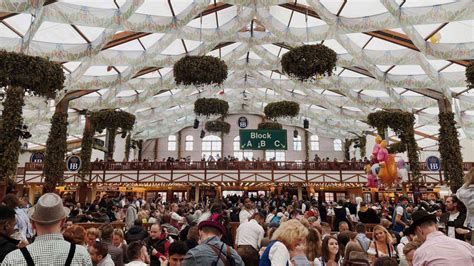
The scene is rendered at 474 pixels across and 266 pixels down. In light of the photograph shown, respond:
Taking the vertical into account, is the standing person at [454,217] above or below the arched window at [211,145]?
below

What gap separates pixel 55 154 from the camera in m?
14.7

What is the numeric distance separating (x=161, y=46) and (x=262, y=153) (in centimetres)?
1761

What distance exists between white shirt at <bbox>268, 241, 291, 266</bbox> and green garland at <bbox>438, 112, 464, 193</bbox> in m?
13.7

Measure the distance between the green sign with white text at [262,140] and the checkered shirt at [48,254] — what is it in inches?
630

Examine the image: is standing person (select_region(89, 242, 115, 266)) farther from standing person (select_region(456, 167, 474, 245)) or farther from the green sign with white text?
the green sign with white text

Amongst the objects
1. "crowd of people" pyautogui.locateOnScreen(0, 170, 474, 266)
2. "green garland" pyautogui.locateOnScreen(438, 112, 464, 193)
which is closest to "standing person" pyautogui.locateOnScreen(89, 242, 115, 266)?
"crowd of people" pyautogui.locateOnScreen(0, 170, 474, 266)

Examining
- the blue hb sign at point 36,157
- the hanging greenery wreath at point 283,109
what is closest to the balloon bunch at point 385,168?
the hanging greenery wreath at point 283,109

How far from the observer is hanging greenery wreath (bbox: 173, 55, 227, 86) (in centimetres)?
1005

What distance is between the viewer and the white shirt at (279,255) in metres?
2.87

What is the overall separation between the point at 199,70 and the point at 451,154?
429 inches

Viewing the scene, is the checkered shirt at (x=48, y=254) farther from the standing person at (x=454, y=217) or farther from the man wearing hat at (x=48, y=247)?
the standing person at (x=454, y=217)

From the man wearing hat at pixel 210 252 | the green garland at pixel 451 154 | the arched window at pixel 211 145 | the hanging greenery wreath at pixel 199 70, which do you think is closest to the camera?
the man wearing hat at pixel 210 252

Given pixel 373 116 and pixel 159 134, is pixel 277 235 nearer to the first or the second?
pixel 373 116

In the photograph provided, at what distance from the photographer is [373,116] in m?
14.7
